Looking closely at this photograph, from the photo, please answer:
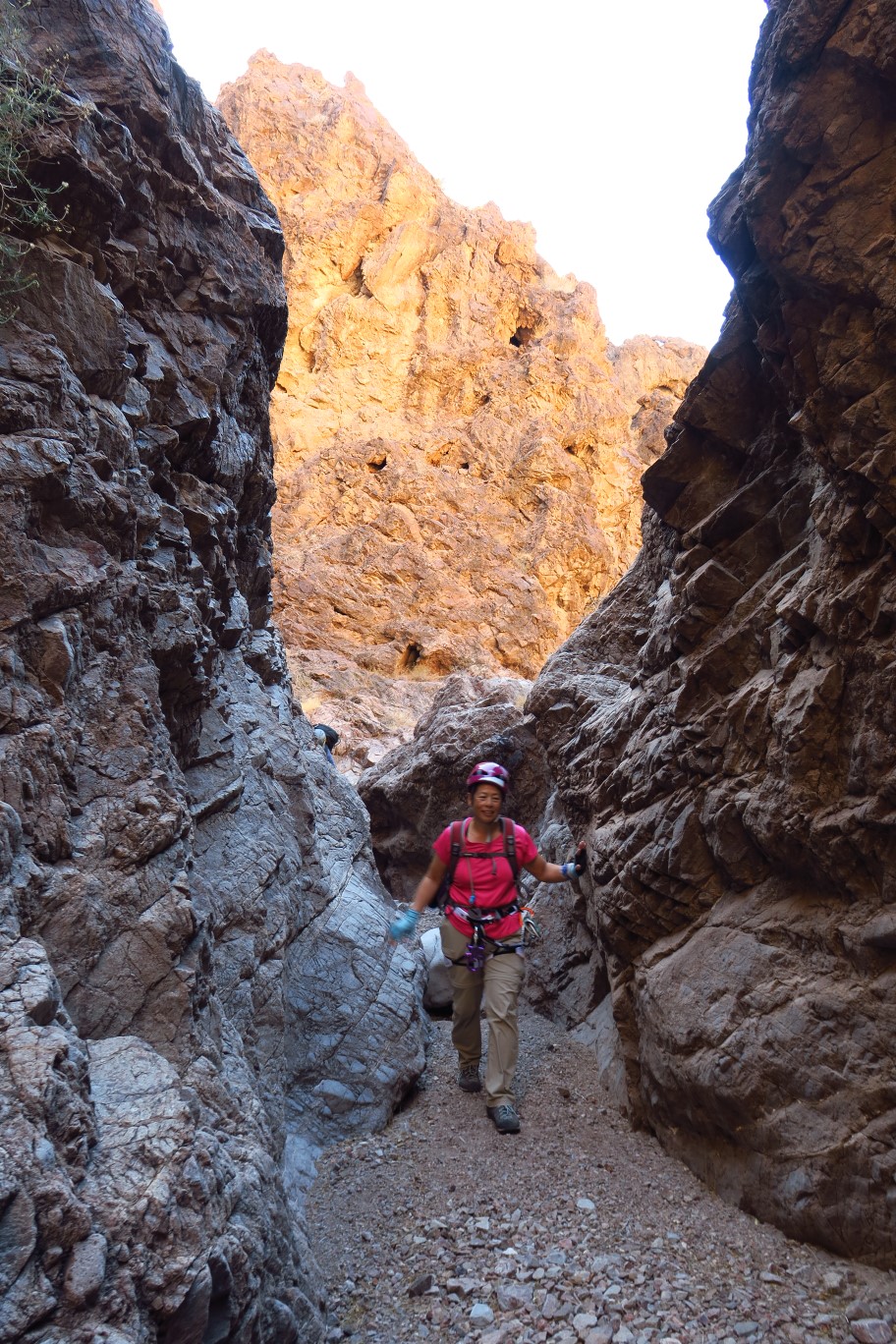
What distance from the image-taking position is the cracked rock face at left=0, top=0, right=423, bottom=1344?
264cm

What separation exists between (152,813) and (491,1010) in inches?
128

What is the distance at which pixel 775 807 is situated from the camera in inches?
185

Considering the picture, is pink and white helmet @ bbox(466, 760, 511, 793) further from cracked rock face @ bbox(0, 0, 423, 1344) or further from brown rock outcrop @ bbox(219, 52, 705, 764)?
brown rock outcrop @ bbox(219, 52, 705, 764)

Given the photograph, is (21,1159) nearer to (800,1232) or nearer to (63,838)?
(63,838)

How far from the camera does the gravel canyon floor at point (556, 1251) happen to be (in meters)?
3.65

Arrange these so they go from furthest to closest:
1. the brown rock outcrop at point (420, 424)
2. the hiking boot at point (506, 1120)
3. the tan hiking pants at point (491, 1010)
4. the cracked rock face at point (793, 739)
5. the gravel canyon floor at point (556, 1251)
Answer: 1. the brown rock outcrop at point (420, 424)
2. the tan hiking pants at point (491, 1010)
3. the hiking boot at point (506, 1120)
4. the cracked rock face at point (793, 739)
5. the gravel canyon floor at point (556, 1251)

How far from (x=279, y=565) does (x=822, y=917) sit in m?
26.8

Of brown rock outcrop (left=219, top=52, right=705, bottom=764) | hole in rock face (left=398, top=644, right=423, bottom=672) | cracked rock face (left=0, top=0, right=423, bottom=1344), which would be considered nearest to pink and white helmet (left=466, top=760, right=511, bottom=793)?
cracked rock face (left=0, top=0, right=423, bottom=1344)

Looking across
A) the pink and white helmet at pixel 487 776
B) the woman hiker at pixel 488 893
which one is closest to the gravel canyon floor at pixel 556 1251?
the woman hiker at pixel 488 893

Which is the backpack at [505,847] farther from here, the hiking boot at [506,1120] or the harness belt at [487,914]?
the hiking boot at [506,1120]

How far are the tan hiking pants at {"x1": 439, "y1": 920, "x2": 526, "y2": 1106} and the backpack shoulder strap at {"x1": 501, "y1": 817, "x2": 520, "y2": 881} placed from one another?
1.80ft

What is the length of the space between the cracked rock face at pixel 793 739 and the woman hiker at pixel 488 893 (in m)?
0.82

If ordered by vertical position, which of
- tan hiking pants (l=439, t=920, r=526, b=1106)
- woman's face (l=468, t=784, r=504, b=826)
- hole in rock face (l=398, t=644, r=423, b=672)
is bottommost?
tan hiking pants (l=439, t=920, r=526, b=1106)

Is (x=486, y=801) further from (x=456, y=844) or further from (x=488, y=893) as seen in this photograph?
(x=488, y=893)
